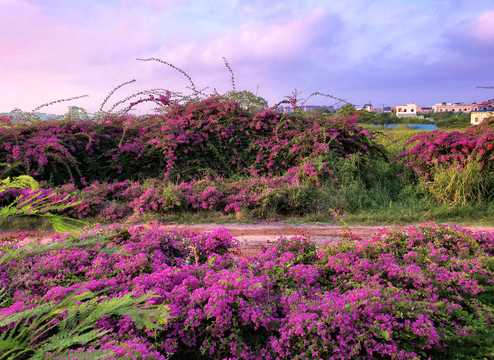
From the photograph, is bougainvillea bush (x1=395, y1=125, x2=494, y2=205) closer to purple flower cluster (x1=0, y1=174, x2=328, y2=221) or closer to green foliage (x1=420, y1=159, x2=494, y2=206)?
green foliage (x1=420, y1=159, x2=494, y2=206)

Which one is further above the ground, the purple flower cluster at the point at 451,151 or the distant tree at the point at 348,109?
the distant tree at the point at 348,109

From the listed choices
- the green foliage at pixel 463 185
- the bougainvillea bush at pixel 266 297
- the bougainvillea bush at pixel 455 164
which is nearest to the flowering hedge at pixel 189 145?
the bougainvillea bush at pixel 455 164

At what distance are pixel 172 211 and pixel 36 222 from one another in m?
2.10

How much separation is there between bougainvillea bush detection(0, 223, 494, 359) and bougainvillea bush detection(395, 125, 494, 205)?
119 inches

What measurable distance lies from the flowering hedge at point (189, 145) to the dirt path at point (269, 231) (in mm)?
Answer: 2326

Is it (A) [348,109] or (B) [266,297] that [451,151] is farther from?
(B) [266,297]

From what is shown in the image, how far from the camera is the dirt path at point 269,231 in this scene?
4297 millimetres

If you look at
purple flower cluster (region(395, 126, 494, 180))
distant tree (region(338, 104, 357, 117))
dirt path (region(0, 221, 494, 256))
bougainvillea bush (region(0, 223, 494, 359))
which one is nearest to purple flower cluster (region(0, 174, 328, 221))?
dirt path (region(0, 221, 494, 256))

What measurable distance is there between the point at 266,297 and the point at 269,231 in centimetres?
258

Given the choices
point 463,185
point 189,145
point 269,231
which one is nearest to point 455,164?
point 463,185

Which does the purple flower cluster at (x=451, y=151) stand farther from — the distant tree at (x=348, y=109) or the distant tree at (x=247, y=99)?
the distant tree at (x=247, y=99)

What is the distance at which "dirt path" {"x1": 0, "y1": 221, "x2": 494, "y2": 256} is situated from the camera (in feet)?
14.1

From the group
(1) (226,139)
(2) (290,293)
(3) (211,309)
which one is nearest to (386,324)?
(2) (290,293)

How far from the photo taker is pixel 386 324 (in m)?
1.87
